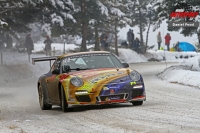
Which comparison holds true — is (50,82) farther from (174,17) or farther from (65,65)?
(174,17)

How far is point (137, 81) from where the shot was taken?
42.2ft

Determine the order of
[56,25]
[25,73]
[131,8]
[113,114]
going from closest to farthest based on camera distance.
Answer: [113,114] < [25,73] < [56,25] < [131,8]

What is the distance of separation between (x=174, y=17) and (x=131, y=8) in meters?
29.2

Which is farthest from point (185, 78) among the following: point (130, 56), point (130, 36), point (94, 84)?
point (130, 36)

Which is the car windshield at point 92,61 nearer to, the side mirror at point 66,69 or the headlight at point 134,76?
the side mirror at point 66,69

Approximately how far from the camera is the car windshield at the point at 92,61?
1370 centimetres

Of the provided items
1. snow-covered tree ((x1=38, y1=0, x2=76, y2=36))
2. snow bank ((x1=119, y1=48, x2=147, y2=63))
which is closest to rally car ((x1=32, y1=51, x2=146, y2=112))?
snow-covered tree ((x1=38, y1=0, x2=76, y2=36))

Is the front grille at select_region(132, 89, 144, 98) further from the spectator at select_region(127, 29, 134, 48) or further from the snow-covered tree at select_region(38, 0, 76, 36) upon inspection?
the spectator at select_region(127, 29, 134, 48)

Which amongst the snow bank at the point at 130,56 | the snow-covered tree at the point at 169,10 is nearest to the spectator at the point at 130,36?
the snow bank at the point at 130,56

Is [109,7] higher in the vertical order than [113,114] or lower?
higher

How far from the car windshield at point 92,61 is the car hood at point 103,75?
533 mm

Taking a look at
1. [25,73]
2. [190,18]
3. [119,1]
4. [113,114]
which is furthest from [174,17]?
[119,1]

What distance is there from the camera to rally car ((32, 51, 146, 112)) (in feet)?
41.2

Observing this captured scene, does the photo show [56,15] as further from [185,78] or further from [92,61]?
[92,61]
